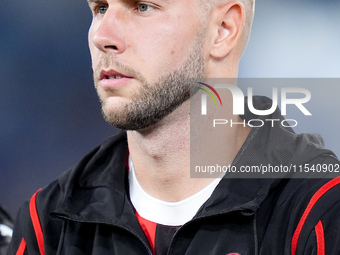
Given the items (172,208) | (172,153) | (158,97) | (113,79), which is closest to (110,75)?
(113,79)

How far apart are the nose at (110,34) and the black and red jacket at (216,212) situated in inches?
13.0

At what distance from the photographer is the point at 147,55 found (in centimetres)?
136

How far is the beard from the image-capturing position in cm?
136

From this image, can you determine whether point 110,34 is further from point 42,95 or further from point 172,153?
point 42,95

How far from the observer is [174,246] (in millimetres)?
1360

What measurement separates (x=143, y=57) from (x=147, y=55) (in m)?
0.01

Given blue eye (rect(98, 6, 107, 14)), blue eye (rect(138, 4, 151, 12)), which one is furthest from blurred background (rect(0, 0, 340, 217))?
blue eye (rect(138, 4, 151, 12))

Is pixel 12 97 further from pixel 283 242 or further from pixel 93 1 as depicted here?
pixel 283 242

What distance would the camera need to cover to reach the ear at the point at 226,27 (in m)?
1.45

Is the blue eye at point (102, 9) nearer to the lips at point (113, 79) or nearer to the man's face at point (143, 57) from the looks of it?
the man's face at point (143, 57)

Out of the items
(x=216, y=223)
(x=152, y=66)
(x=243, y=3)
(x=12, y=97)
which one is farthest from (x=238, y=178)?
(x=12, y=97)

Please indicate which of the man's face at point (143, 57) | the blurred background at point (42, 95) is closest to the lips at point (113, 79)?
the man's face at point (143, 57)

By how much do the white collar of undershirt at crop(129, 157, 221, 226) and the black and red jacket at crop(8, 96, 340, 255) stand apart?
4cm

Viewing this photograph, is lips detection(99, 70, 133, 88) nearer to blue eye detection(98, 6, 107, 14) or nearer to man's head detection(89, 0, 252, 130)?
man's head detection(89, 0, 252, 130)
